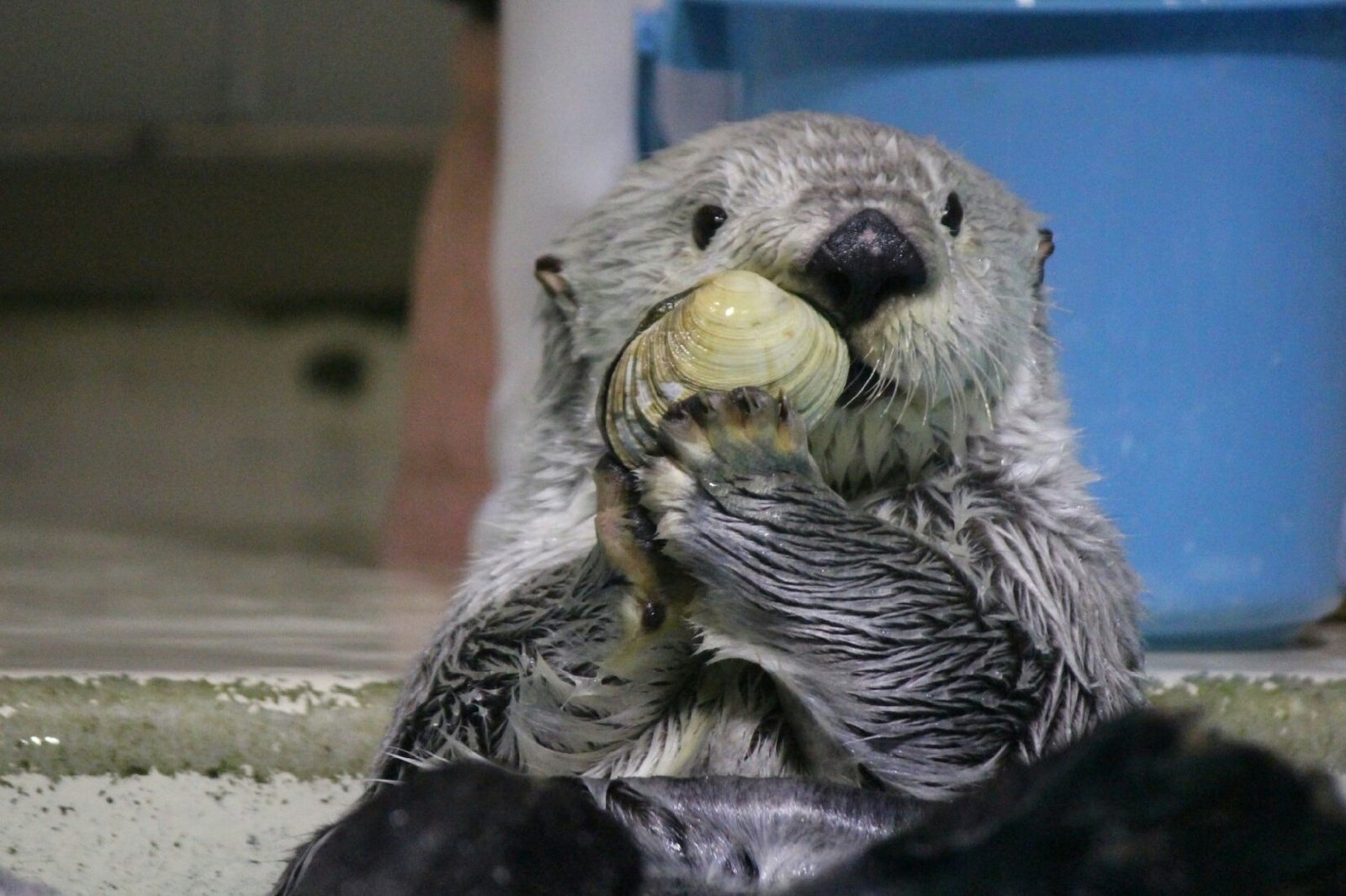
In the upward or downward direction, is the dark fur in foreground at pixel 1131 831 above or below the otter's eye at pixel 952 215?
below

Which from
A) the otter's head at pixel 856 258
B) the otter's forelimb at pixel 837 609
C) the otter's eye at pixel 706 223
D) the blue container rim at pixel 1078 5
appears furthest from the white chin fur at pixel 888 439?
the blue container rim at pixel 1078 5

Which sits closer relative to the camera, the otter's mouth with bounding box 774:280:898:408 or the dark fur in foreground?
the dark fur in foreground

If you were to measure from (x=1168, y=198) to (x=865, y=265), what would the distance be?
43.9 inches

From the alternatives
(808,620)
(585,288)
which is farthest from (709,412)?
(585,288)

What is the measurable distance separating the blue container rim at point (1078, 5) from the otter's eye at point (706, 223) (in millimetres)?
778

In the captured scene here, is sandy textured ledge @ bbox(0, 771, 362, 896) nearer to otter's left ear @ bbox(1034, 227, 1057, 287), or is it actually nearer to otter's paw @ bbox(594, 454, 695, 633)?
otter's paw @ bbox(594, 454, 695, 633)

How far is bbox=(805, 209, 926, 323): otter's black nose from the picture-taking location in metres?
1.30

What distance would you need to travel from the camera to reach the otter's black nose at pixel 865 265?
1300 mm

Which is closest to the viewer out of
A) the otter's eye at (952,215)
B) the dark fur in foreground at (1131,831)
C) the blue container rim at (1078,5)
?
the dark fur in foreground at (1131,831)

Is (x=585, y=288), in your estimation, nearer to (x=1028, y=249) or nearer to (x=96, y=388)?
(x=1028, y=249)

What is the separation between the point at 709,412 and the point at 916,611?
0.25m

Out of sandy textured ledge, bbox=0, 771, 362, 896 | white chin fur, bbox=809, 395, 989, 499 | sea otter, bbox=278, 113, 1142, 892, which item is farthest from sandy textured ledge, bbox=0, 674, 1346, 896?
white chin fur, bbox=809, 395, 989, 499

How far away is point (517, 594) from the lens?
152 cm

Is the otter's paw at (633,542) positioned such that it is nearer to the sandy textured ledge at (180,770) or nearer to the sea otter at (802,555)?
the sea otter at (802,555)
